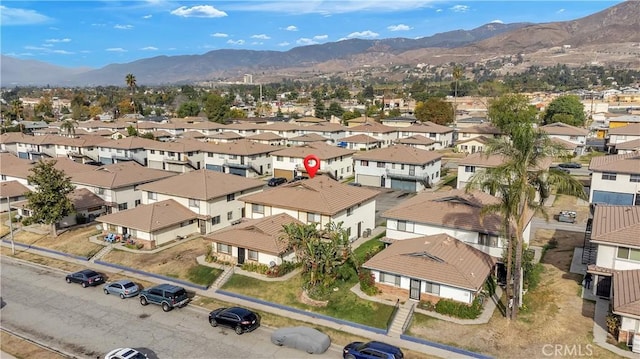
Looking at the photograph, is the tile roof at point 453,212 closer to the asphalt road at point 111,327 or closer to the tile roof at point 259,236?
the tile roof at point 259,236

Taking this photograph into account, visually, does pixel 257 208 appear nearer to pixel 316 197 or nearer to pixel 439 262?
pixel 316 197

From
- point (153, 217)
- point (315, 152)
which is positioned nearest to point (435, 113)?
point (315, 152)

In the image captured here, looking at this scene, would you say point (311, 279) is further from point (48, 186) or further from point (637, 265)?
point (48, 186)

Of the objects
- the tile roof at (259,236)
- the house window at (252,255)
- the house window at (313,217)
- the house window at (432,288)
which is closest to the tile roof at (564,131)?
the house window at (313,217)

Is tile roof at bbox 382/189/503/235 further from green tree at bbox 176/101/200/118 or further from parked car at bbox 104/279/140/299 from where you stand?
green tree at bbox 176/101/200/118

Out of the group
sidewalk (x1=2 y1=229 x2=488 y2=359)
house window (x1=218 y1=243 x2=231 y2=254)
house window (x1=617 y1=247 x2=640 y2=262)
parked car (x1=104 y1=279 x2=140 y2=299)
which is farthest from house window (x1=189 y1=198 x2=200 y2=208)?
house window (x1=617 y1=247 x2=640 y2=262)

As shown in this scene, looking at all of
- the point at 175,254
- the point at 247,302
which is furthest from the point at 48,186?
the point at 247,302
